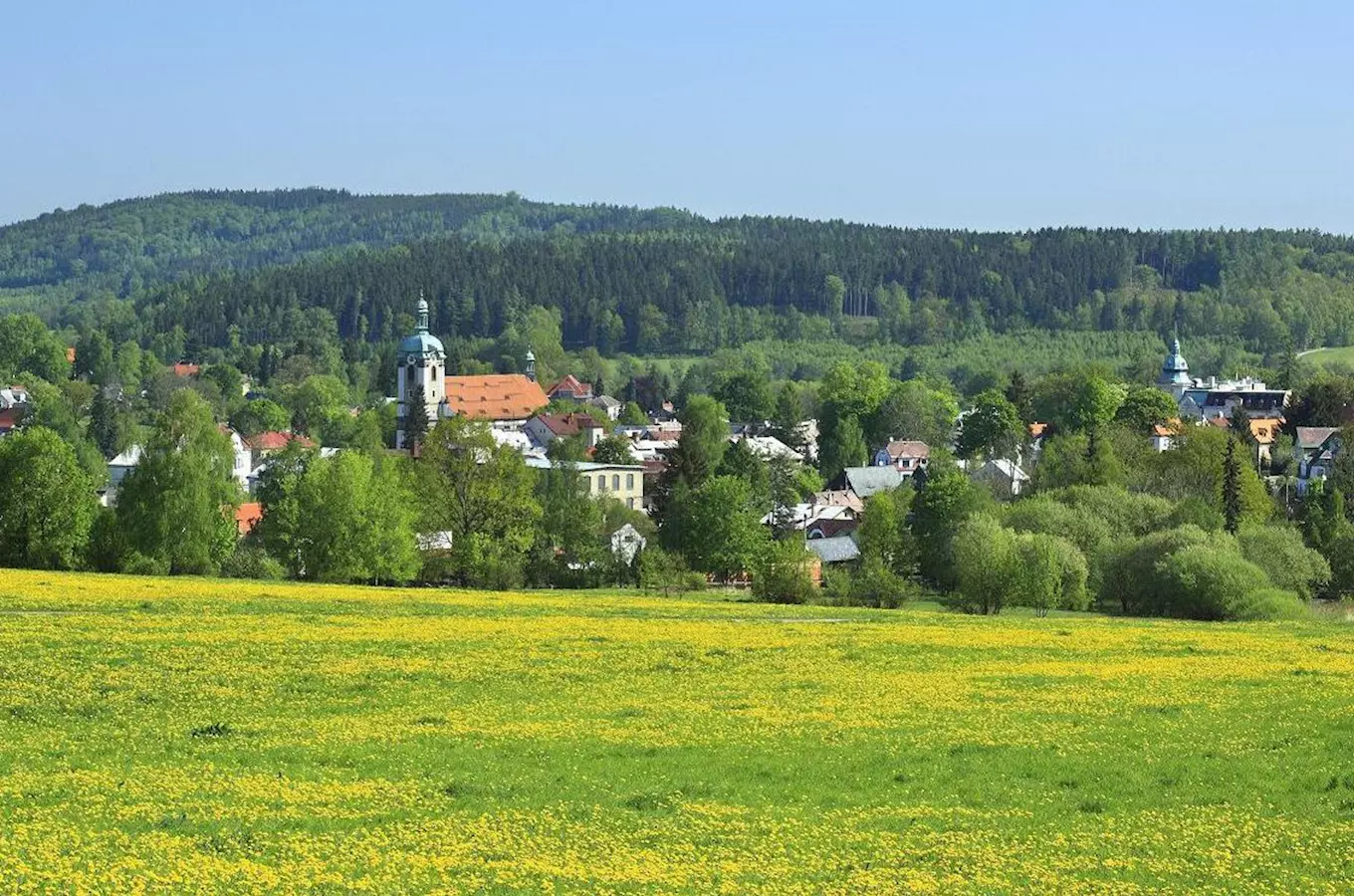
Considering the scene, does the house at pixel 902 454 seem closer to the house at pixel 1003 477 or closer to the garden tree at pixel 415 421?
the house at pixel 1003 477

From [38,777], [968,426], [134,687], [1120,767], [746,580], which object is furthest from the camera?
[968,426]

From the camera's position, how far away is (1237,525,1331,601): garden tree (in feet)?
254

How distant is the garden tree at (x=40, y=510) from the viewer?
63.8 meters

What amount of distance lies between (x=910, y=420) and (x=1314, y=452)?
38.1 m

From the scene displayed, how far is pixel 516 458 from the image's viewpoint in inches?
Result: 3115

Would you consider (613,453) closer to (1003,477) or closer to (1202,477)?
(1003,477)

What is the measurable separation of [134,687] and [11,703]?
2555 mm

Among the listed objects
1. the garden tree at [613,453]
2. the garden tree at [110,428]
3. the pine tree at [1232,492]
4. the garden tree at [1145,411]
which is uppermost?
the garden tree at [1145,411]

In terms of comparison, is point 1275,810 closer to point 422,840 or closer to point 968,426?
point 422,840

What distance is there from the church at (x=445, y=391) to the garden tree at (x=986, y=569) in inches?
3056

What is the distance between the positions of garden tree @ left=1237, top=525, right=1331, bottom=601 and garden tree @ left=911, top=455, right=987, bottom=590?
1141 centimetres

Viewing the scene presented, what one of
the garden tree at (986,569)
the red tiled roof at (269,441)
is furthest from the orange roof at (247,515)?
the red tiled roof at (269,441)

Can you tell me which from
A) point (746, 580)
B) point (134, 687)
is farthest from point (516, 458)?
point (134, 687)

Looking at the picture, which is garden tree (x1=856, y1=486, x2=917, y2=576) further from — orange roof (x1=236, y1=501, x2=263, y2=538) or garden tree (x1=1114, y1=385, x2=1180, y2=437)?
garden tree (x1=1114, y1=385, x2=1180, y2=437)
